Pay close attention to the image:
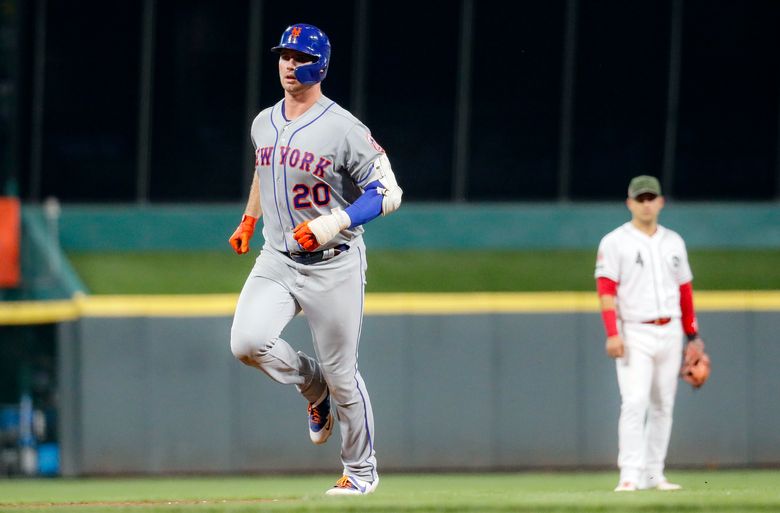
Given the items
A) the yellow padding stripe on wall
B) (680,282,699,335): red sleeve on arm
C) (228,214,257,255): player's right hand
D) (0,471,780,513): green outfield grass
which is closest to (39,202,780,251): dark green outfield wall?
the yellow padding stripe on wall

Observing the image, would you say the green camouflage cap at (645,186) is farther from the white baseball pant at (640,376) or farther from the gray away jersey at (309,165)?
the gray away jersey at (309,165)

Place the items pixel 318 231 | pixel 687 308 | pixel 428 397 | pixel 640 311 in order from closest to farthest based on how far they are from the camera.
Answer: pixel 318 231 < pixel 640 311 < pixel 687 308 < pixel 428 397

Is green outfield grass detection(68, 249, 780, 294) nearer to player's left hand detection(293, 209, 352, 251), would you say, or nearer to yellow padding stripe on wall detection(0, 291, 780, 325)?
yellow padding stripe on wall detection(0, 291, 780, 325)

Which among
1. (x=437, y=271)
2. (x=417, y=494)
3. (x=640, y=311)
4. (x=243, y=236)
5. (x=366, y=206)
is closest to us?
(x=366, y=206)

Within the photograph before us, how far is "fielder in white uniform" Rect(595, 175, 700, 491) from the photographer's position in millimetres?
7270

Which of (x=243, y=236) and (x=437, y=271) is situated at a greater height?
(x=243, y=236)

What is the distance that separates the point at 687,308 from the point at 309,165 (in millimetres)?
2976

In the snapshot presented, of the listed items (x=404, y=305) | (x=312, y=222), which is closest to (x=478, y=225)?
(x=404, y=305)

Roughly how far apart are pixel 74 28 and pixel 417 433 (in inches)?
293

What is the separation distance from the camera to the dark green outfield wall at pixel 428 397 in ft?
31.6

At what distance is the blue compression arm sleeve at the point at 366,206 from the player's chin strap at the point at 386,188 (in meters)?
0.02

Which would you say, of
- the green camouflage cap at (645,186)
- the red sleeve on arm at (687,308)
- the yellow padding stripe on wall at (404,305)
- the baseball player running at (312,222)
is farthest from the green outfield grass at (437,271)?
the baseball player running at (312,222)

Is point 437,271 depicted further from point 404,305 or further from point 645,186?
point 645,186

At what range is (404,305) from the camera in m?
9.84
